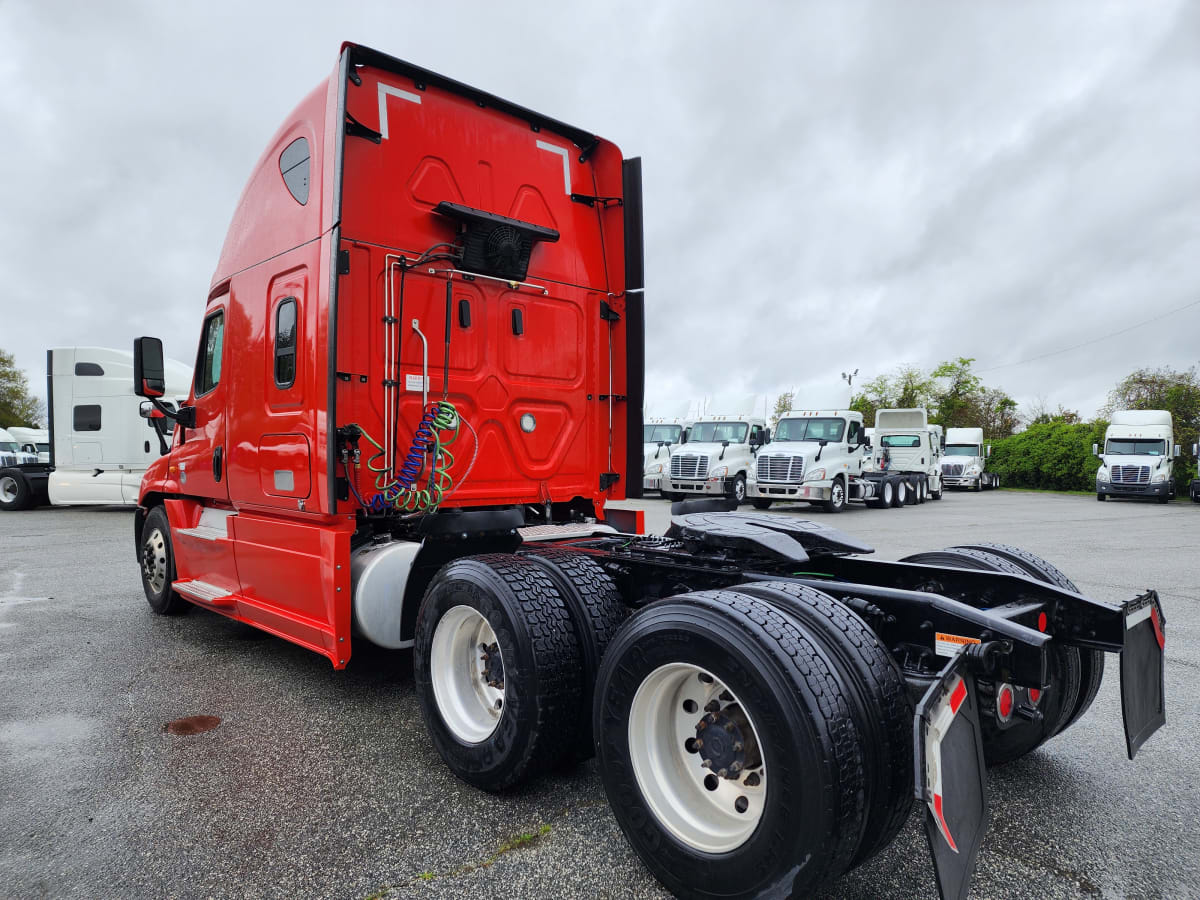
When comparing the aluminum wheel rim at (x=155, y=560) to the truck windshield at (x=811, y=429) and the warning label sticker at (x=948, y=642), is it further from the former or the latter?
the truck windshield at (x=811, y=429)

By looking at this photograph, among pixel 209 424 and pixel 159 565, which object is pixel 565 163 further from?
pixel 159 565

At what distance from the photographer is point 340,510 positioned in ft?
12.9

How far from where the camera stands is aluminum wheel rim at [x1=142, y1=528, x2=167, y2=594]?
19.7 ft

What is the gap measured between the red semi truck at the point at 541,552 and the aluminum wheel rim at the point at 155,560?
3cm

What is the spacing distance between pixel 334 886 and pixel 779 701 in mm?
1539

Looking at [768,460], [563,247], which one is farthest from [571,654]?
[768,460]

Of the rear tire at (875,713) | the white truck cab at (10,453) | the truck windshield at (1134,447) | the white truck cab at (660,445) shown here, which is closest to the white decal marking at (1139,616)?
the rear tire at (875,713)

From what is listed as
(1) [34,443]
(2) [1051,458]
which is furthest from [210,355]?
(1) [34,443]

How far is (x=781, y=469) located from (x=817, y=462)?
876 millimetres

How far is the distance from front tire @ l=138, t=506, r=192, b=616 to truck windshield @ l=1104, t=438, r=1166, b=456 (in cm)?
2838

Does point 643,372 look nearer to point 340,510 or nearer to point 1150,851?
point 340,510

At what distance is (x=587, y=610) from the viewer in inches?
120

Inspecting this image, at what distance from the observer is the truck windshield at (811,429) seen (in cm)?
1911

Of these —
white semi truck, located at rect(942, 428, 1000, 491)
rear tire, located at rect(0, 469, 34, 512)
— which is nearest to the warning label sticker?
rear tire, located at rect(0, 469, 34, 512)
